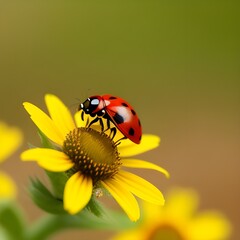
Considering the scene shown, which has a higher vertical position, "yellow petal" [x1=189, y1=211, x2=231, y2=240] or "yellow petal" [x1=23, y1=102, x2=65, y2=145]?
"yellow petal" [x1=23, y1=102, x2=65, y2=145]

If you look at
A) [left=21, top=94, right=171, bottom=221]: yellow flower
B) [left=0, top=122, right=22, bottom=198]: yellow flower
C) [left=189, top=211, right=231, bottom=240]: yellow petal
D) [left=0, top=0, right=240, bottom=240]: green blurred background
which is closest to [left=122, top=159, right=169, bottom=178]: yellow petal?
[left=21, top=94, right=171, bottom=221]: yellow flower

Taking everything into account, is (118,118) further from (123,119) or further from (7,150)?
(7,150)

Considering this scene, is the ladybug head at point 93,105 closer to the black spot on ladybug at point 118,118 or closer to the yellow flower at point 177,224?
the black spot on ladybug at point 118,118

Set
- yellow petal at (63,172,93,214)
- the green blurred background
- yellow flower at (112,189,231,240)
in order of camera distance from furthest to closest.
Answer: the green blurred background, yellow flower at (112,189,231,240), yellow petal at (63,172,93,214)

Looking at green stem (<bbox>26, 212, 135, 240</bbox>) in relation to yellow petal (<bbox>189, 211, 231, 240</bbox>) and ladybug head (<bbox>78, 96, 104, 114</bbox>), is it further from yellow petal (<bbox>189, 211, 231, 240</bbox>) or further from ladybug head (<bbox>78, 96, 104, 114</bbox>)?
yellow petal (<bbox>189, 211, 231, 240</bbox>)

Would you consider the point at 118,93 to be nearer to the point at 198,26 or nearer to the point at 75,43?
the point at 75,43
